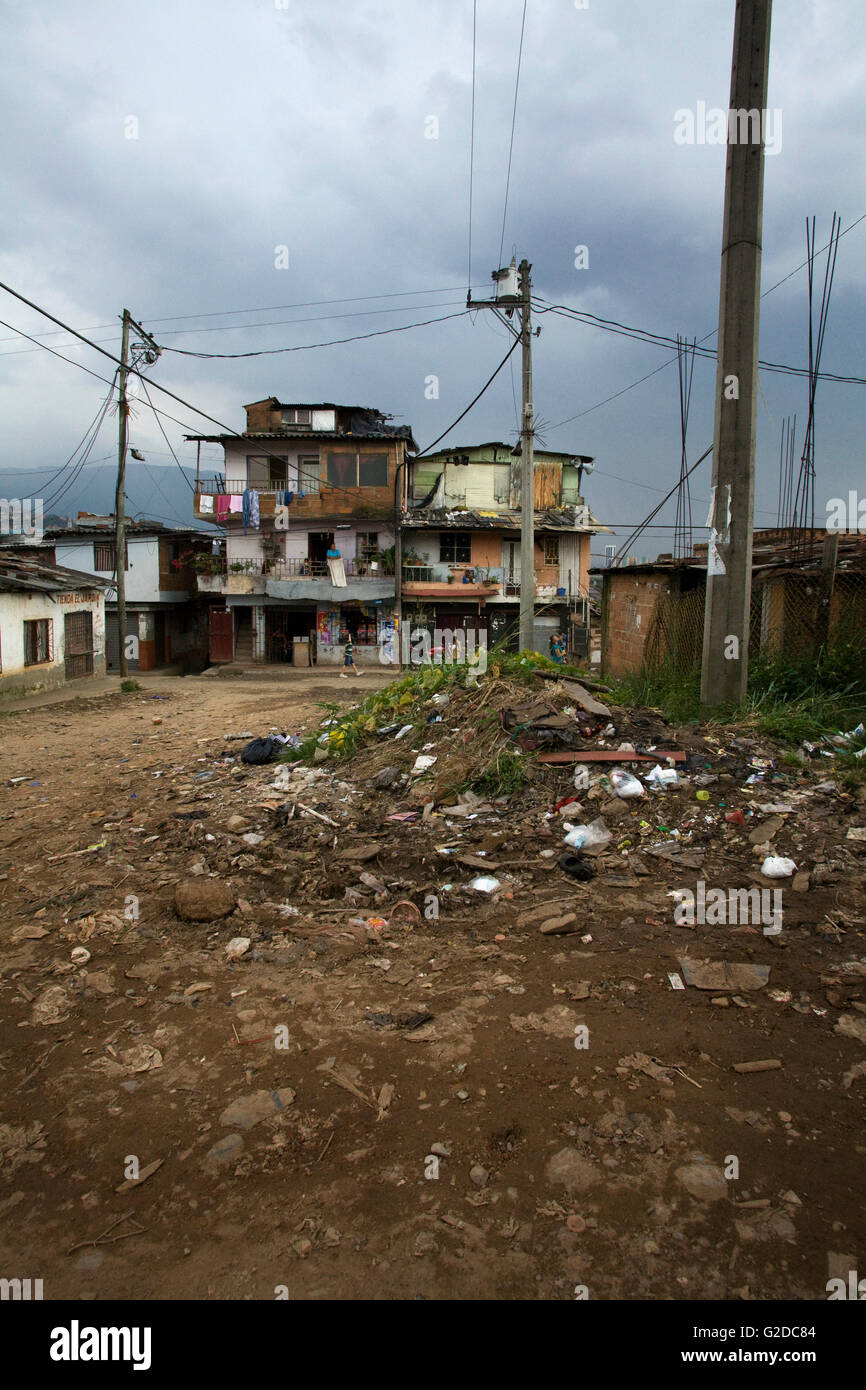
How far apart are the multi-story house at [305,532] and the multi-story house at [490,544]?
1.45 metres

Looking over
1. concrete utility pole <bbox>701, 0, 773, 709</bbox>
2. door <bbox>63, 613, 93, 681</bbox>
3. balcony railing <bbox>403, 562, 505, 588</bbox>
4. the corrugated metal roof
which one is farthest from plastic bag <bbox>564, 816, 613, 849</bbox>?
balcony railing <bbox>403, 562, 505, 588</bbox>

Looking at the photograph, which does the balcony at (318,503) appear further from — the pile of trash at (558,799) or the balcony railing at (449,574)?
the pile of trash at (558,799)

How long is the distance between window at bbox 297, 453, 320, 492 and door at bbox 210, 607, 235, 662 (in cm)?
605

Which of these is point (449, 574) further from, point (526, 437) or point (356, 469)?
point (526, 437)

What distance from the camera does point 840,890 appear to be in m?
4.03

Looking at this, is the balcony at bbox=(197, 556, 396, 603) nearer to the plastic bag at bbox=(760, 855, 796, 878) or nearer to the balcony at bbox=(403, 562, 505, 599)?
the balcony at bbox=(403, 562, 505, 599)

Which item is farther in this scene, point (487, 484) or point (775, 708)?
point (487, 484)

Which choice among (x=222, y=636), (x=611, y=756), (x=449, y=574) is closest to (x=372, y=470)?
(x=449, y=574)

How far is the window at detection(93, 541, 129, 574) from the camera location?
1158 inches

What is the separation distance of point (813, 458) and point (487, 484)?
71.9ft

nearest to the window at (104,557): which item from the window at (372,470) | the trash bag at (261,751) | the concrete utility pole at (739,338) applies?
the window at (372,470)

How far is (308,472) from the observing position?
93.0 ft
